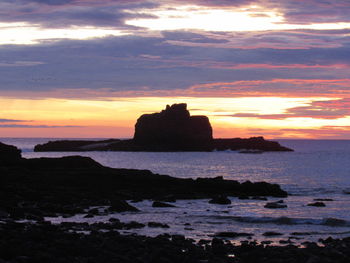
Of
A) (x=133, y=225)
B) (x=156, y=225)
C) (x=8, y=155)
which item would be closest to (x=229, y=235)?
(x=156, y=225)

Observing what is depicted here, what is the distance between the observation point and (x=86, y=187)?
49.3 m

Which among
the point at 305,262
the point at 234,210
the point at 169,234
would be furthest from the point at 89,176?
the point at 305,262

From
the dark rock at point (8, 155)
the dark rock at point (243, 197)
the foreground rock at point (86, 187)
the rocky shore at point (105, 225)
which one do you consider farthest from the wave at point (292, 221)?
the dark rock at point (8, 155)

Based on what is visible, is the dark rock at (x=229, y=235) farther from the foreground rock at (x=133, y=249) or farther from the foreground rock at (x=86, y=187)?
the foreground rock at (x=86, y=187)

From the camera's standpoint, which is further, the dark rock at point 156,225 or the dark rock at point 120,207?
the dark rock at point 120,207

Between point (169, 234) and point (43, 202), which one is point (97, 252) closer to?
point (169, 234)

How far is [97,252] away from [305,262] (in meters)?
7.21

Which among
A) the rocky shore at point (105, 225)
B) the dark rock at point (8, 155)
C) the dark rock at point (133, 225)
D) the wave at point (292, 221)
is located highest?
the dark rock at point (8, 155)

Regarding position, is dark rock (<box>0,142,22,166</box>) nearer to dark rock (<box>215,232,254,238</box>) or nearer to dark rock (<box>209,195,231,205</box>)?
dark rock (<box>209,195,231,205</box>)

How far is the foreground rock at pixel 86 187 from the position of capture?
1547 inches

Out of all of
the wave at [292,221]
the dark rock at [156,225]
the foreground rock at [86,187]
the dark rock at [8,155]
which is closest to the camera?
the dark rock at [156,225]

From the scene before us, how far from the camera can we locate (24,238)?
2308cm

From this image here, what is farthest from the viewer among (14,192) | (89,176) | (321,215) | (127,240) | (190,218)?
(89,176)

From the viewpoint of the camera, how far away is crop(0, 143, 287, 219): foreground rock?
39281mm
